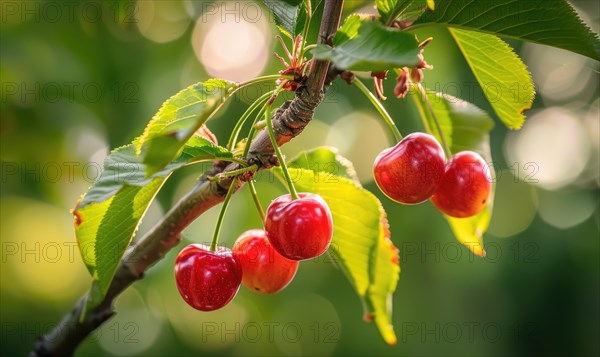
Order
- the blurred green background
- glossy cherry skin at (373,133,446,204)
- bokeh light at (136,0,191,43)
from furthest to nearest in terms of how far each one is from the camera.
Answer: bokeh light at (136,0,191,43), the blurred green background, glossy cherry skin at (373,133,446,204)

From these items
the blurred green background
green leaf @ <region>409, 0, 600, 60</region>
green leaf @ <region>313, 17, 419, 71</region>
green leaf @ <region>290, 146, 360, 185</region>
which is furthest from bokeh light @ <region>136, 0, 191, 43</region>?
green leaf @ <region>313, 17, 419, 71</region>

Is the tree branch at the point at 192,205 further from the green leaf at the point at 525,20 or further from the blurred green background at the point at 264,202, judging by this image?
the blurred green background at the point at 264,202

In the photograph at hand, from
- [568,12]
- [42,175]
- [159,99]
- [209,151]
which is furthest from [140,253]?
[159,99]

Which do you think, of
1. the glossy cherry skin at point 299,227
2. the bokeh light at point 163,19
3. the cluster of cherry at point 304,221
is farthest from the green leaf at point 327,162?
the bokeh light at point 163,19

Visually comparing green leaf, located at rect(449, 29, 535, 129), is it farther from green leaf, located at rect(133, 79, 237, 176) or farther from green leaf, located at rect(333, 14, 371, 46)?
green leaf, located at rect(133, 79, 237, 176)

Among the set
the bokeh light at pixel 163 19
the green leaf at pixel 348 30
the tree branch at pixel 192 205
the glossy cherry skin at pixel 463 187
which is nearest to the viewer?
the green leaf at pixel 348 30

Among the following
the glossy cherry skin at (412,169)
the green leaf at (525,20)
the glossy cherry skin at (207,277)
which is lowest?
the glossy cherry skin at (207,277)

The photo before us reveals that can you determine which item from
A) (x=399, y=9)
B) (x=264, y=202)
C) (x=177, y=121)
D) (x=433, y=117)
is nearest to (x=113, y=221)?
(x=177, y=121)
